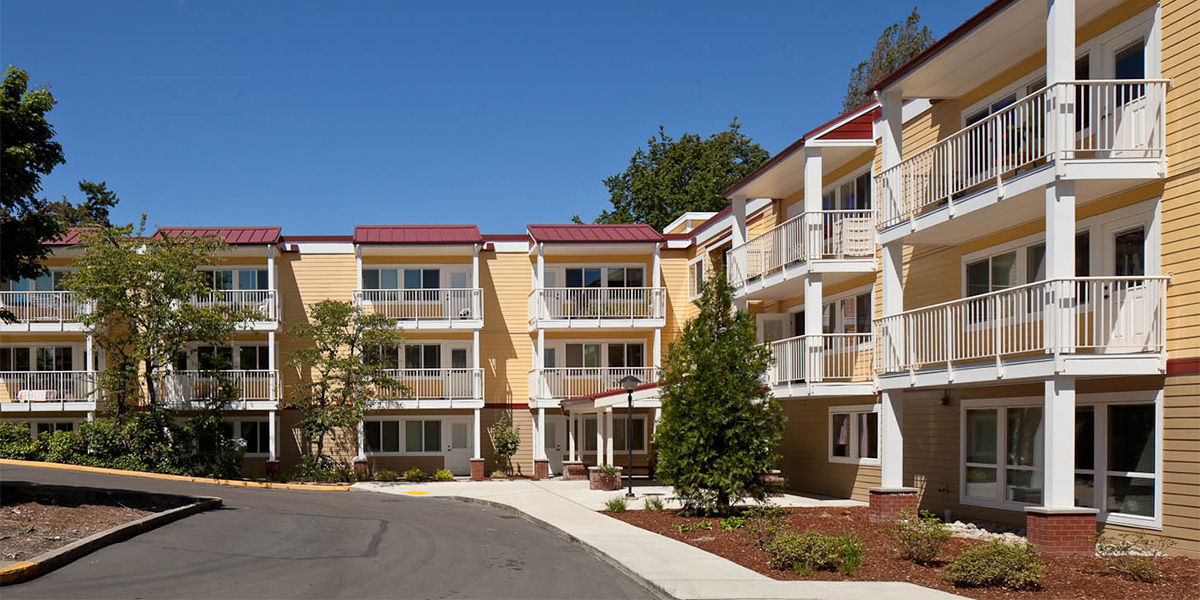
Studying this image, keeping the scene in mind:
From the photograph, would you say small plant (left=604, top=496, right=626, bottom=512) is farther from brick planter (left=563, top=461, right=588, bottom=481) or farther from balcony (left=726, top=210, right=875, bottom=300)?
brick planter (left=563, top=461, right=588, bottom=481)

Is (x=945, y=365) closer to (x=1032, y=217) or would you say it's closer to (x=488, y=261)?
(x=1032, y=217)


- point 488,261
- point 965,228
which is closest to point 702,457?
point 965,228

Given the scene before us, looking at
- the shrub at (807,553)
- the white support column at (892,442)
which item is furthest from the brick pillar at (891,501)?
the shrub at (807,553)

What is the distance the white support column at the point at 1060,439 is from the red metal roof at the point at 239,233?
28.0 meters

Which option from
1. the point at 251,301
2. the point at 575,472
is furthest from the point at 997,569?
the point at 251,301

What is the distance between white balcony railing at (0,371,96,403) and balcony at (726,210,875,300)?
22.6m

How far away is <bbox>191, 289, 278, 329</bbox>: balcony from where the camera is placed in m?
35.3

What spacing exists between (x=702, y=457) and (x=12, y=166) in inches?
516

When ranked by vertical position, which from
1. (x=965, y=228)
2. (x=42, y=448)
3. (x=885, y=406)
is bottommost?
(x=42, y=448)

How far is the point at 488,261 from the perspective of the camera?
38.2 metres

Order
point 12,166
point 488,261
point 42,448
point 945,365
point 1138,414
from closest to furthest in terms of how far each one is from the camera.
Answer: point 1138,414 < point 12,166 < point 945,365 < point 42,448 < point 488,261

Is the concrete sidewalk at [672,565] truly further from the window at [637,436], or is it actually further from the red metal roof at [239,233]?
the red metal roof at [239,233]

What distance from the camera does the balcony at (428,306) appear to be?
3600cm

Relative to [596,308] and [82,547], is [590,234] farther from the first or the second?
[82,547]
